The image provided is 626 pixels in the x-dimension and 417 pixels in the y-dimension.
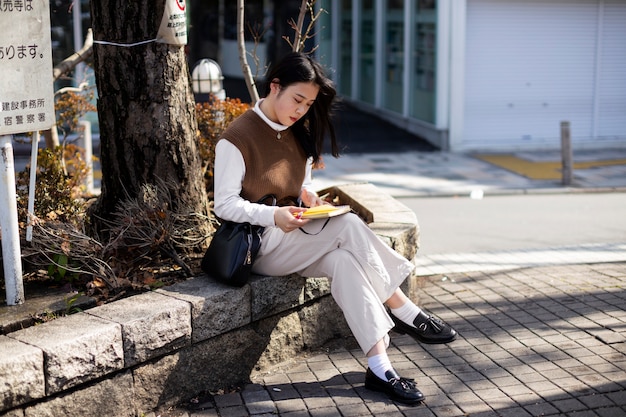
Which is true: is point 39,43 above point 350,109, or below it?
above

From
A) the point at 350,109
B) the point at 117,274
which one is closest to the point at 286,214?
the point at 117,274

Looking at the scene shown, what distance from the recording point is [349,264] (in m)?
4.42

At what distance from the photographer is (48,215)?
480 cm

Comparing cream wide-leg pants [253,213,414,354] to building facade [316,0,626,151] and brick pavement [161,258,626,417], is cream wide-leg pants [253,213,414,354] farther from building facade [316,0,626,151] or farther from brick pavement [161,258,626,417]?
building facade [316,0,626,151]

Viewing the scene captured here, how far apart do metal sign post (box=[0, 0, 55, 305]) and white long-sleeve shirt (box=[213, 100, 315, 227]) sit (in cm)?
88

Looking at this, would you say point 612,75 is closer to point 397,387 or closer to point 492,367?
point 492,367

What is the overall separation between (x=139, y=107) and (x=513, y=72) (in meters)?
11.1

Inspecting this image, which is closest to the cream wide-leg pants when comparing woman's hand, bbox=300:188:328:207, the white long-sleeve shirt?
the white long-sleeve shirt

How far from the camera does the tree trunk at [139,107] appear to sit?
513cm

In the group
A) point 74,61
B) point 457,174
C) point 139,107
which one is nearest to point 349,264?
point 139,107

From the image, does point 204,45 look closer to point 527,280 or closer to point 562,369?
point 527,280

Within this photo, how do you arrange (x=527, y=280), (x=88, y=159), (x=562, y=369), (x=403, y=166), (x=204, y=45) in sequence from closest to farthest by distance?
(x=562, y=369) → (x=527, y=280) → (x=88, y=159) → (x=403, y=166) → (x=204, y=45)

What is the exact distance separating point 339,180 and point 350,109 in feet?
24.1

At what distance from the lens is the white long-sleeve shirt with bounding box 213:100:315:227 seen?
173 inches
